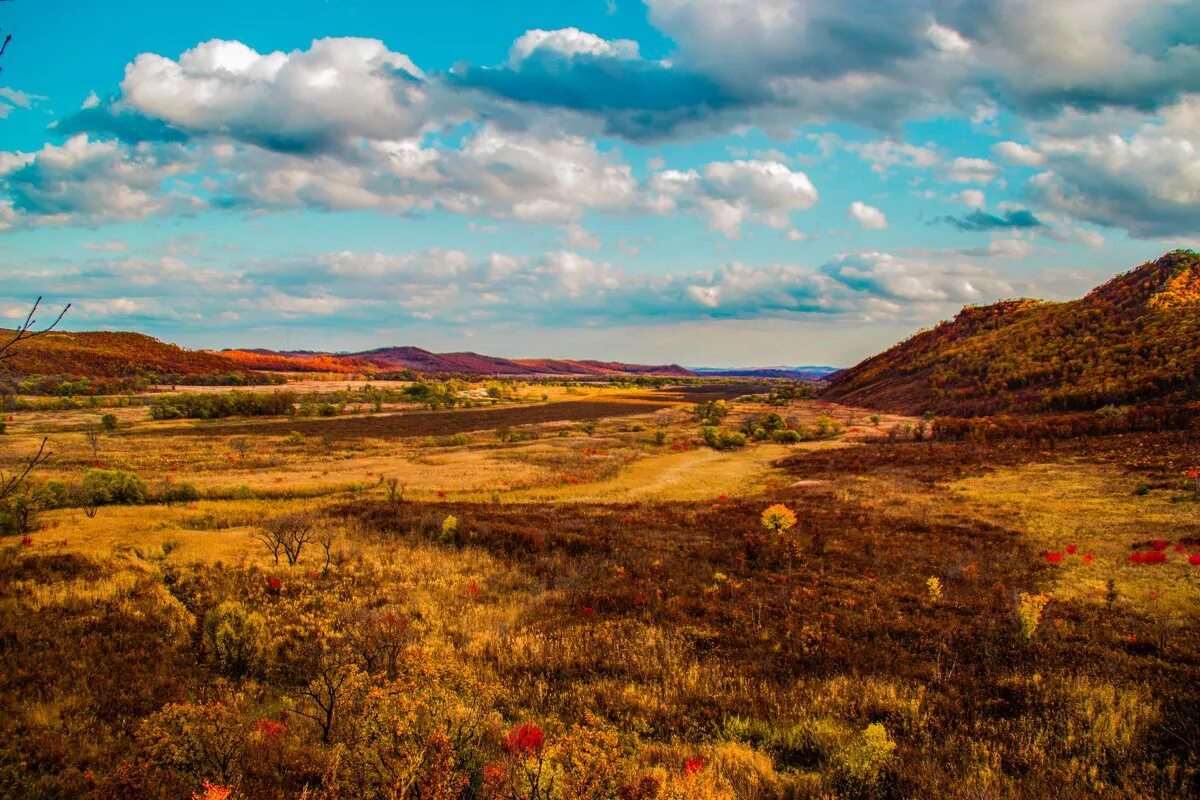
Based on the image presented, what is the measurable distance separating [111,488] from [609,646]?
28.5 m

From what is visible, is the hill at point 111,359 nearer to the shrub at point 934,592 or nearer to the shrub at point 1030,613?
the shrub at point 934,592

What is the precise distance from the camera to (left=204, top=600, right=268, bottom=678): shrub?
10391 millimetres

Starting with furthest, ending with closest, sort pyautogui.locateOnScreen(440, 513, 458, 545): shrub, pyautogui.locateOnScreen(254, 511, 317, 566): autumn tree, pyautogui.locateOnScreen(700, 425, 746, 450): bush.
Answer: pyautogui.locateOnScreen(700, 425, 746, 450): bush
pyautogui.locateOnScreen(440, 513, 458, 545): shrub
pyautogui.locateOnScreen(254, 511, 317, 566): autumn tree

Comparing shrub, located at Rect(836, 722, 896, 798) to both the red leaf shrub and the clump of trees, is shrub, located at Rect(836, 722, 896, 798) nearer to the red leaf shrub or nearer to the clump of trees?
the red leaf shrub

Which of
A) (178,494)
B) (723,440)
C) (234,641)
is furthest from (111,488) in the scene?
(723,440)

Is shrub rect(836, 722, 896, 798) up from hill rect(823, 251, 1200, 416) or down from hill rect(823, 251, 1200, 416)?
down

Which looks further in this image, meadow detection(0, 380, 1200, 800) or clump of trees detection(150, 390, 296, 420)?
clump of trees detection(150, 390, 296, 420)

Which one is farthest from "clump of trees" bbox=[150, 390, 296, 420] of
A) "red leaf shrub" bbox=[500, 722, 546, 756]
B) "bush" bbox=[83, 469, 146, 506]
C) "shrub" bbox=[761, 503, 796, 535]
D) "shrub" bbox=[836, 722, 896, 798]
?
"shrub" bbox=[836, 722, 896, 798]

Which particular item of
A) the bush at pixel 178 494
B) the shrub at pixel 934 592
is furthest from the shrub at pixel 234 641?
the bush at pixel 178 494

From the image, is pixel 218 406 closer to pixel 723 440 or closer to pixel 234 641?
pixel 723 440

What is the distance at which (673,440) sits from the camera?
66062 millimetres

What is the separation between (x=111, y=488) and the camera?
2681 cm

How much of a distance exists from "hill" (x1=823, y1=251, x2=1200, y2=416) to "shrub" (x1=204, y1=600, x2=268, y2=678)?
209 feet

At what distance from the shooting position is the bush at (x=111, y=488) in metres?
25.9
